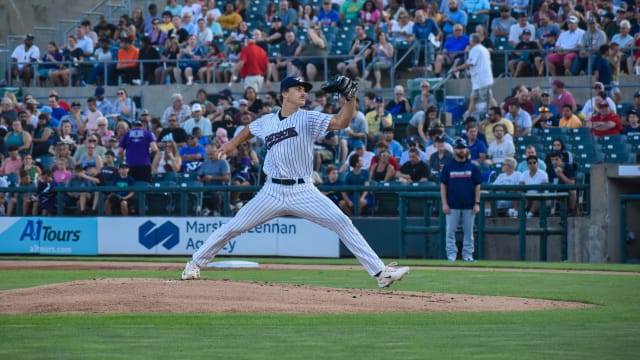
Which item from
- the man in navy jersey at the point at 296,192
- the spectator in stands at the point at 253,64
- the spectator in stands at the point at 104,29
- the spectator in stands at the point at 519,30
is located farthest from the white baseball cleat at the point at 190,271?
the spectator in stands at the point at 104,29

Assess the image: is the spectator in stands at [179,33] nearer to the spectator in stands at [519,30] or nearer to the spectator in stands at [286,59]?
the spectator in stands at [286,59]

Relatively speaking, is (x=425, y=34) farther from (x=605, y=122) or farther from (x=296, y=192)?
(x=296, y=192)

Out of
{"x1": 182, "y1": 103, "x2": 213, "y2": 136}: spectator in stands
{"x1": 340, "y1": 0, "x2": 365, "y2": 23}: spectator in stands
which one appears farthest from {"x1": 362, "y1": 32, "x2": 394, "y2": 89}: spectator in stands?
{"x1": 182, "y1": 103, "x2": 213, "y2": 136}: spectator in stands

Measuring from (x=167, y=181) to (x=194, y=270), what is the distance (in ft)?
34.7

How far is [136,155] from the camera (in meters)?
22.5

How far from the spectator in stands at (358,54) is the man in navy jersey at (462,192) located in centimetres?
663

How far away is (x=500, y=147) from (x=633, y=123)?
236 centimetres

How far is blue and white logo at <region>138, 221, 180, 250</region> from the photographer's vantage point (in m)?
21.7

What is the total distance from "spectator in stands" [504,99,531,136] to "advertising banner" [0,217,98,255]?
8194 mm

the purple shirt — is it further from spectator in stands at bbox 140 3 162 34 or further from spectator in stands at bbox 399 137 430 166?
spectator in stands at bbox 140 3 162 34

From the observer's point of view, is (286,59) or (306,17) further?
(306,17)

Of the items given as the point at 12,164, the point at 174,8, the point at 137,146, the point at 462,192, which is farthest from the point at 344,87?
the point at 174,8

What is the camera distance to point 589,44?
75.3 feet

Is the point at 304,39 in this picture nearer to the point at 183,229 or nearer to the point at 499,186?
the point at 183,229
